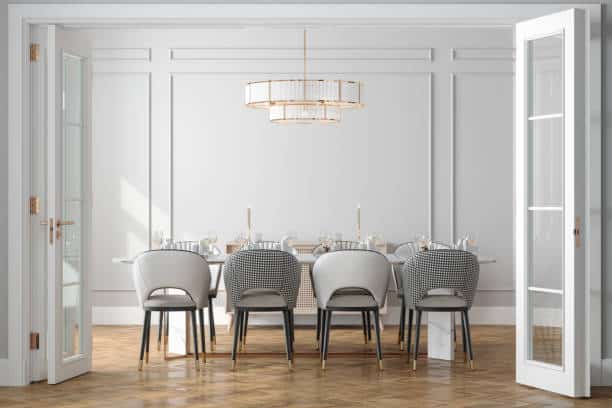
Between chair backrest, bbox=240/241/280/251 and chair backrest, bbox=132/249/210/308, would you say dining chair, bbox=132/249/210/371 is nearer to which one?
chair backrest, bbox=132/249/210/308

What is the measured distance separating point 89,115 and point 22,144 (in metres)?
0.64

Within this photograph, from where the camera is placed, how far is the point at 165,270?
659 centimetres

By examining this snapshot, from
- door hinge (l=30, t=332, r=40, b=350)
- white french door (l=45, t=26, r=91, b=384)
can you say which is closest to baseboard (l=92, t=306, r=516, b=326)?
white french door (l=45, t=26, r=91, b=384)

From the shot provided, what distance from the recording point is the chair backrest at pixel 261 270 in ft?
21.2

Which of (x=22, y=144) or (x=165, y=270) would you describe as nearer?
(x=22, y=144)

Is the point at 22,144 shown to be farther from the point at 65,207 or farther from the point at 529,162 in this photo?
the point at 529,162

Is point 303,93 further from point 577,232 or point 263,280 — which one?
point 577,232

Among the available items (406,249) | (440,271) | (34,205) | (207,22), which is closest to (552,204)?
(440,271)

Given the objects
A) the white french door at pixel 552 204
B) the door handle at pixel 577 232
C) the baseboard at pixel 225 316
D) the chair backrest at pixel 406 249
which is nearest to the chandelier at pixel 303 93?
the chair backrest at pixel 406 249

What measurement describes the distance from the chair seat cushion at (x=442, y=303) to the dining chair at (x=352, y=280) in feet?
0.99

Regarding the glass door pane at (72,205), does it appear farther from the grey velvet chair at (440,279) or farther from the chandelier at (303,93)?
the grey velvet chair at (440,279)

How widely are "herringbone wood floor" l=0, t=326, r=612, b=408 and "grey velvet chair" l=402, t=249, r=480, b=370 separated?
0.38 meters

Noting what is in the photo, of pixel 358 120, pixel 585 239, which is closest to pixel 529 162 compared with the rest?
pixel 585 239

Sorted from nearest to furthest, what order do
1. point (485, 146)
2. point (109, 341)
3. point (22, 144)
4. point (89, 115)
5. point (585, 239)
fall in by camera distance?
point (585, 239) < point (22, 144) < point (89, 115) < point (109, 341) < point (485, 146)
